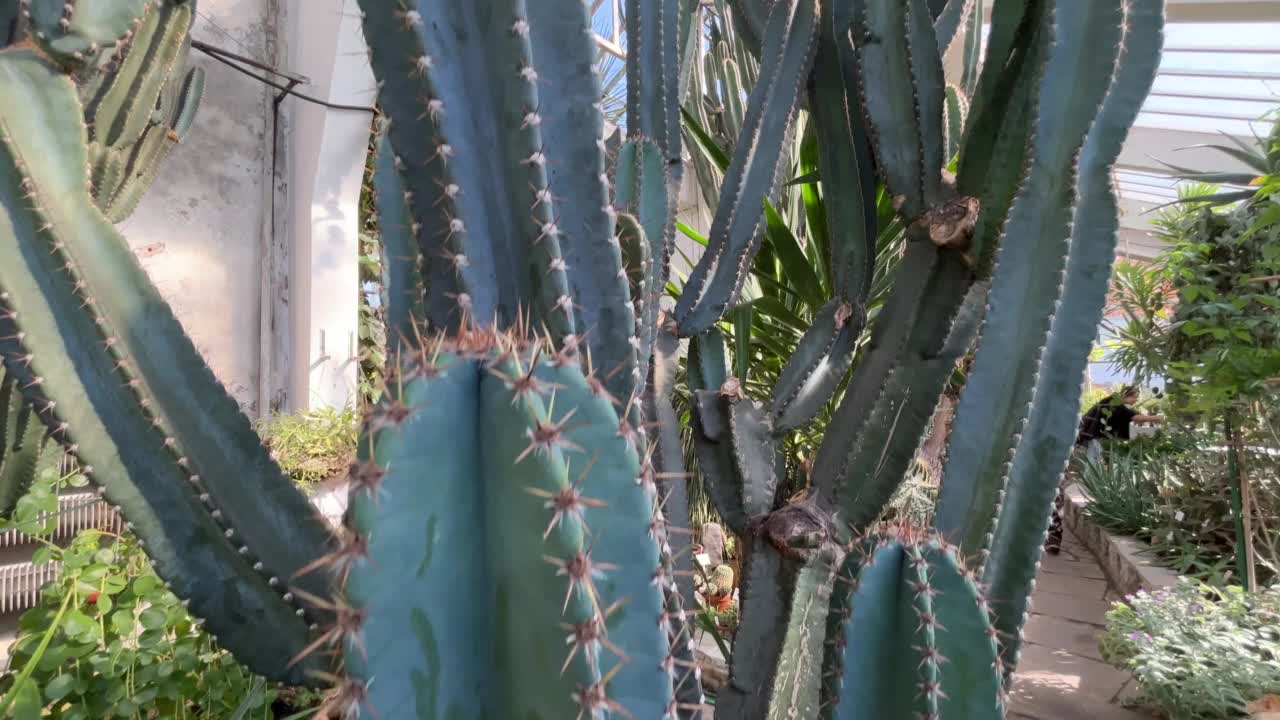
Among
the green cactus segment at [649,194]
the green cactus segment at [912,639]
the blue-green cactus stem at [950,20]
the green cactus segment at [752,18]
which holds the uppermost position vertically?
the green cactus segment at [752,18]

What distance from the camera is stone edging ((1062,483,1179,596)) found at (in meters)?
3.16

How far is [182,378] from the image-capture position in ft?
2.91

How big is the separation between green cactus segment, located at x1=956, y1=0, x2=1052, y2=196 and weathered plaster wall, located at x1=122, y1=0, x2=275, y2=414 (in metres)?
3.80

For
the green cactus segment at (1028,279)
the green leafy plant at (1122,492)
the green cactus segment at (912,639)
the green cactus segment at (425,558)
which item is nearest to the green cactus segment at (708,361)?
the green cactus segment at (1028,279)

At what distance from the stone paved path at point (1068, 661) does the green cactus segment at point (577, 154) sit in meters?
2.35

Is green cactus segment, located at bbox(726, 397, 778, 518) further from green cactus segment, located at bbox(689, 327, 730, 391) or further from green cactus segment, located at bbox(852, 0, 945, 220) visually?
green cactus segment, located at bbox(852, 0, 945, 220)

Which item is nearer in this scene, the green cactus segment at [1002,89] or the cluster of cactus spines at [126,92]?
the green cactus segment at [1002,89]

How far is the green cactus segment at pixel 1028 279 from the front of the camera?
100 centimetres

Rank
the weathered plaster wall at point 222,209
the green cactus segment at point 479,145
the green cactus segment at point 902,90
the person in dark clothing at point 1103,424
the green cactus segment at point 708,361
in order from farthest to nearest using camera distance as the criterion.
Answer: the person in dark clothing at point 1103,424 < the weathered plaster wall at point 222,209 < the green cactus segment at point 708,361 < the green cactus segment at point 902,90 < the green cactus segment at point 479,145

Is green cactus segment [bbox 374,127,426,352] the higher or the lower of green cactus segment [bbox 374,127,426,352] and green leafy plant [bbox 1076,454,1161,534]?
the higher

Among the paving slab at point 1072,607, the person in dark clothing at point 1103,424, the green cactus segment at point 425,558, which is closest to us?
the green cactus segment at point 425,558

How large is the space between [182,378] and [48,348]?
0.47 feet

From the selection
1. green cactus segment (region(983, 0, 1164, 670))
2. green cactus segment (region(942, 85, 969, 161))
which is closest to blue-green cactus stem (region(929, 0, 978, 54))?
green cactus segment (region(942, 85, 969, 161))

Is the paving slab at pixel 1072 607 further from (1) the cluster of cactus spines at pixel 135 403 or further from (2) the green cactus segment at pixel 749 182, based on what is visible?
(1) the cluster of cactus spines at pixel 135 403
